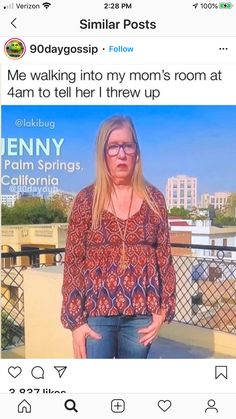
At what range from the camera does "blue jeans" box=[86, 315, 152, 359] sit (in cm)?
130

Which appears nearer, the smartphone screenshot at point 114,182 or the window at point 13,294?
the smartphone screenshot at point 114,182

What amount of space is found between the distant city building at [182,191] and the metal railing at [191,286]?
0.13 metres

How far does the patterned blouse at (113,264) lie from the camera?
127cm

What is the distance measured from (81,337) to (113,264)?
0.81ft
